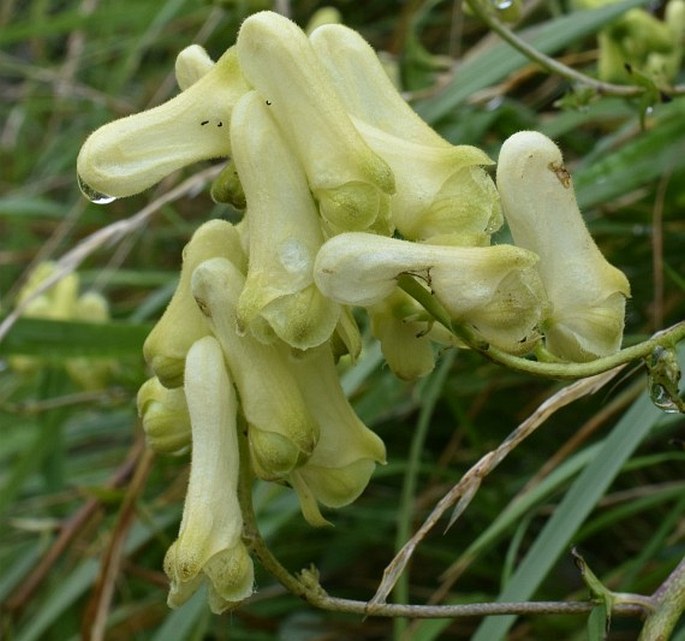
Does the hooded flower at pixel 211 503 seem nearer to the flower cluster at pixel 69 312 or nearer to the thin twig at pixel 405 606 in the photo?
the thin twig at pixel 405 606

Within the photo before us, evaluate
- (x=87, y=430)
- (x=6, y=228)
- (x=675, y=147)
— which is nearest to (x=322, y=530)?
(x=87, y=430)

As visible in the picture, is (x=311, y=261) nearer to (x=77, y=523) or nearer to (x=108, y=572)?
(x=108, y=572)

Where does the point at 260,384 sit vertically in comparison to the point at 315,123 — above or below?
→ below

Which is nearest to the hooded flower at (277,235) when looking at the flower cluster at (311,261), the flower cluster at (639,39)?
the flower cluster at (311,261)

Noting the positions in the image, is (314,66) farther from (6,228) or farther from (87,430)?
(6,228)

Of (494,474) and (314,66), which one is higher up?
(314,66)

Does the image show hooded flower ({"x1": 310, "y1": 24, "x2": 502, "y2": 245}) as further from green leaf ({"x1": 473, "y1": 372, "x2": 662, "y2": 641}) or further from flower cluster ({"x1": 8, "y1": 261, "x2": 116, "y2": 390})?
flower cluster ({"x1": 8, "y1": 261, "x2": 116, "y2": 390})

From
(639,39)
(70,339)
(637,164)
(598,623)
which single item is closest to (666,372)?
(598,623)
